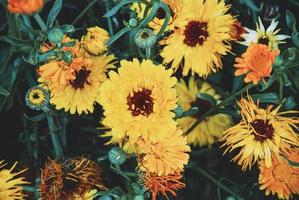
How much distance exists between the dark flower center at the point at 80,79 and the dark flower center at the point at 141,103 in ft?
0.53

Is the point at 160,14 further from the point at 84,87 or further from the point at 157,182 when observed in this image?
the point at 157,182

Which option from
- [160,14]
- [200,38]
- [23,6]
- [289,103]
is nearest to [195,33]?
[200,38]

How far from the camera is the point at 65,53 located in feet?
4.76

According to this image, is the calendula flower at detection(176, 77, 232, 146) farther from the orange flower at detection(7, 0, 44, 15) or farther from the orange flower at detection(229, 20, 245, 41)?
the orange flower at detection(7, 0, 44, 15)

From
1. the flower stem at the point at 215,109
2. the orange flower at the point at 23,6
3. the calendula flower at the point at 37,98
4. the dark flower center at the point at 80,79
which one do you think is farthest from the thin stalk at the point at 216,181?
the orange flower at the point at 23,6

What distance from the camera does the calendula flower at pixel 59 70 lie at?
149cm

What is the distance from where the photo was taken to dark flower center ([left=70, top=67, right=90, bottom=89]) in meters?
1.61

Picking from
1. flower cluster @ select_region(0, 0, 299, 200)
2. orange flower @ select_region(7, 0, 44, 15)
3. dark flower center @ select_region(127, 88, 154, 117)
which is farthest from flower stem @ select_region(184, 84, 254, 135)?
orange flower @ select_region(7, 0, 44, 15)

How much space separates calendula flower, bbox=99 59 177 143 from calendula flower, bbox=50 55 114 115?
11 centimetres

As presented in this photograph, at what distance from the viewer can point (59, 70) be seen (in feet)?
4.95

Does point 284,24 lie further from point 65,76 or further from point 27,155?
point 27,155

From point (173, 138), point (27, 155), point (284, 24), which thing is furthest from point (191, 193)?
point (284, 24)

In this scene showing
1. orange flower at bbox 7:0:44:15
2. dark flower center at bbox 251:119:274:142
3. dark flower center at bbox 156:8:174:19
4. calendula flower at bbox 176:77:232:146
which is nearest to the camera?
orange flower at bbox 7:0:44:15

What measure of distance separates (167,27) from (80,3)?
20.6 inches
